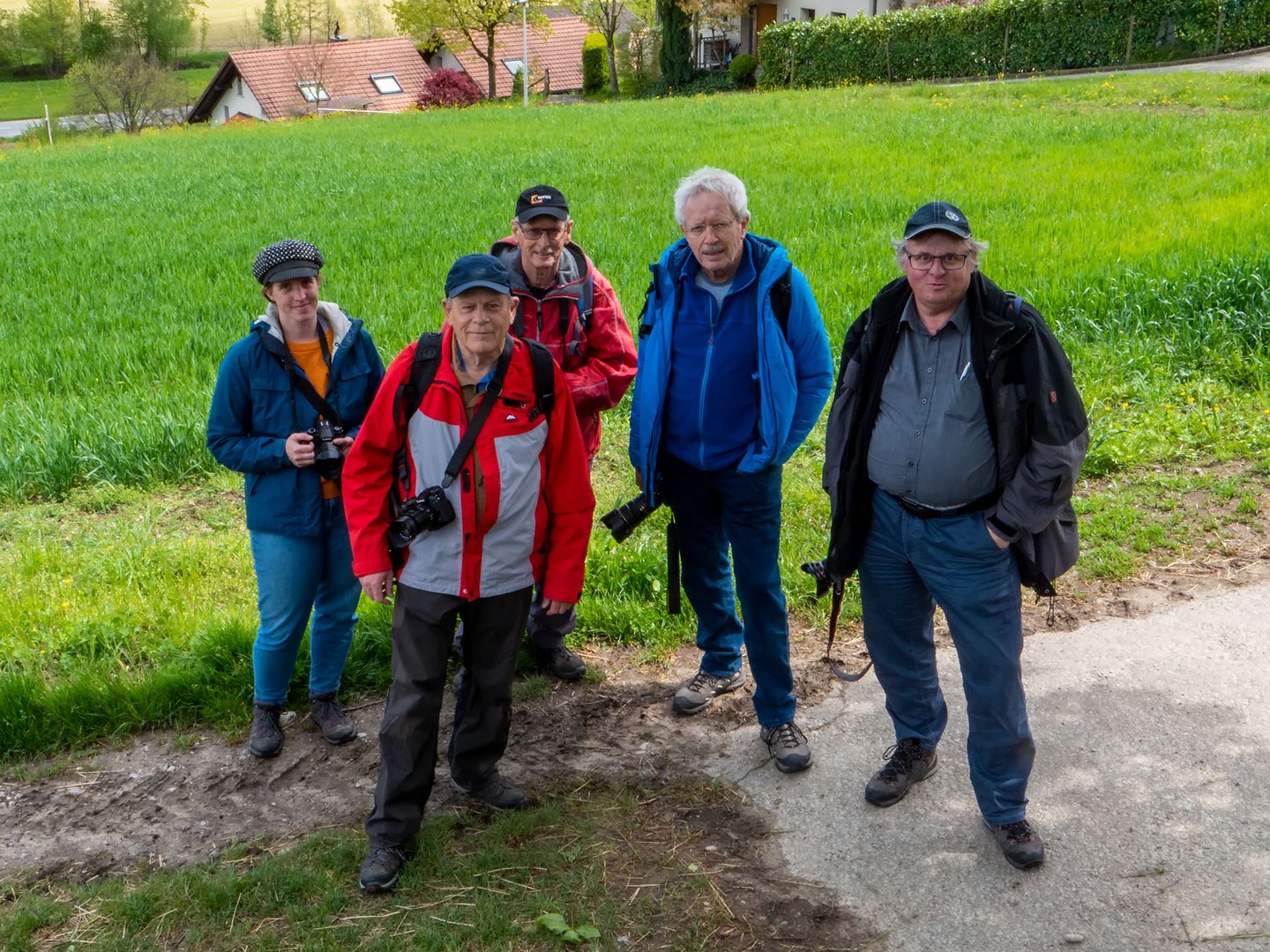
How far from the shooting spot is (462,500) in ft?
11.9

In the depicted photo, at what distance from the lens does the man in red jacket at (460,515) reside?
3.63m

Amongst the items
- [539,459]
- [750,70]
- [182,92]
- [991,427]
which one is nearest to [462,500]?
[539,459]

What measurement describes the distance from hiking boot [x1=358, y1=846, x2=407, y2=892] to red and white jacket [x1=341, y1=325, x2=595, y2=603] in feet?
2.74

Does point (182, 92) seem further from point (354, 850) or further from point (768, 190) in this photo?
point (354, 850)

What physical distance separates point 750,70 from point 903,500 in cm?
4201

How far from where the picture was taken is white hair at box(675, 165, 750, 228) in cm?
389

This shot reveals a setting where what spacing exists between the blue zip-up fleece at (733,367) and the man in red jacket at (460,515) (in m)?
0.46

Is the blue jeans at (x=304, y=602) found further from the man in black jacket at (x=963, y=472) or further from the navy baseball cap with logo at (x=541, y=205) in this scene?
the man in black jacket at (x=963, y=472)

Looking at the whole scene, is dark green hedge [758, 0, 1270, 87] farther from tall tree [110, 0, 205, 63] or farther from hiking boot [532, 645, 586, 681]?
tall tree [110, 0, 205, 63]

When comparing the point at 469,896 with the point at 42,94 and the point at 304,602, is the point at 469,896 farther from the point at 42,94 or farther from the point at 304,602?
the point at 42,94

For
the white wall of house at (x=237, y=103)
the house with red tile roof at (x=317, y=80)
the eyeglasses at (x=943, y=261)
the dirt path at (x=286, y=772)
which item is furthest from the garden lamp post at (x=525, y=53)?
the eyeglasses at (x=943, y=261)

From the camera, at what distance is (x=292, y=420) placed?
4.21m

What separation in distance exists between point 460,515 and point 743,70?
138ft

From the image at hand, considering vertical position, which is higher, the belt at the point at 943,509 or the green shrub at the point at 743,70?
the green shrub at the point at 743,70
